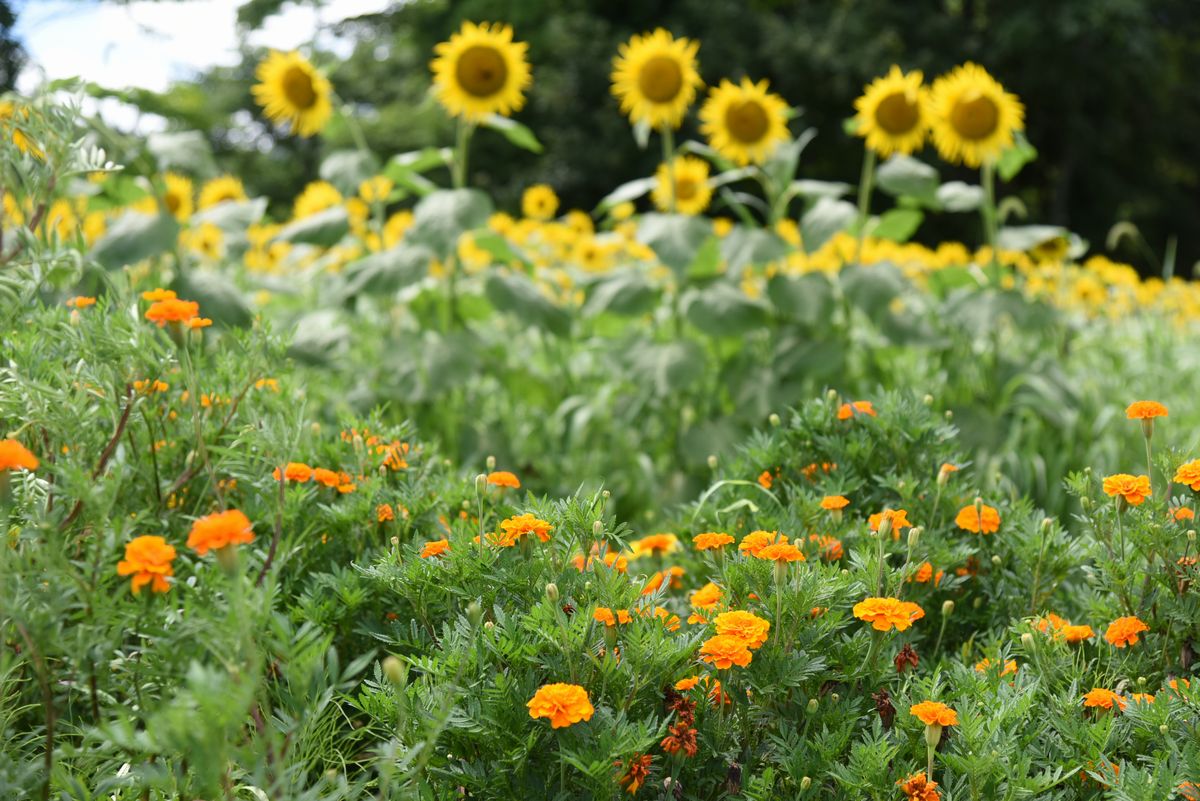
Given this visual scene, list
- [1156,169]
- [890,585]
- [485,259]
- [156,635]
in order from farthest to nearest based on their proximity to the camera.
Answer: [1156,169], [485,259], [890,585], [156,635]

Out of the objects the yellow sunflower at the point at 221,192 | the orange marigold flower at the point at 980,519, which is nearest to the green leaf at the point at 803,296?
the orange marigold flower at the point at 980,519

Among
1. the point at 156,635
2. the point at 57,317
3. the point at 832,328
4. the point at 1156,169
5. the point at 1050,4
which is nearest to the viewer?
the point at 156,635

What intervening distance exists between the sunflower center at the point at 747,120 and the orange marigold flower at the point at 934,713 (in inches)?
109

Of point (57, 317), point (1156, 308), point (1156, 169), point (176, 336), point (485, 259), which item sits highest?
point (176, 336)

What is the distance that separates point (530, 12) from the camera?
16.5 m

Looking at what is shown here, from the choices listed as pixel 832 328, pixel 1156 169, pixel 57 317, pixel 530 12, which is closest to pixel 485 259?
pixel 832 328

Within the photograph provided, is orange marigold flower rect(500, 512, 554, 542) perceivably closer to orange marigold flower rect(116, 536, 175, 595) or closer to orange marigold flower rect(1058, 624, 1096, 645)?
orange marigold flower rect(116, 536, 175, 595)

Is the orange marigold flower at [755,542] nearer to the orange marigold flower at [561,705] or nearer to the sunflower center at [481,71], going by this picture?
the orange marigold flower at [561,705]

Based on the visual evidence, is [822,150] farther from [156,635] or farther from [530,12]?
[156,635]

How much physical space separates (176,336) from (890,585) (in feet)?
3.25

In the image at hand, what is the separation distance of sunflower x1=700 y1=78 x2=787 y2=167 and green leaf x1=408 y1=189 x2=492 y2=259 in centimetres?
88

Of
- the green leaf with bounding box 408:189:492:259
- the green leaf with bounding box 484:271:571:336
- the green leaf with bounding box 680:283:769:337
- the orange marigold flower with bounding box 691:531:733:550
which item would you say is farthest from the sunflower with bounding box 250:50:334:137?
the orange marigold flower with bounding box 691:531:733:550

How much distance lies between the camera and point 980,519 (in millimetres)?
1667

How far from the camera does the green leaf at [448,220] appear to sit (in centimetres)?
329
